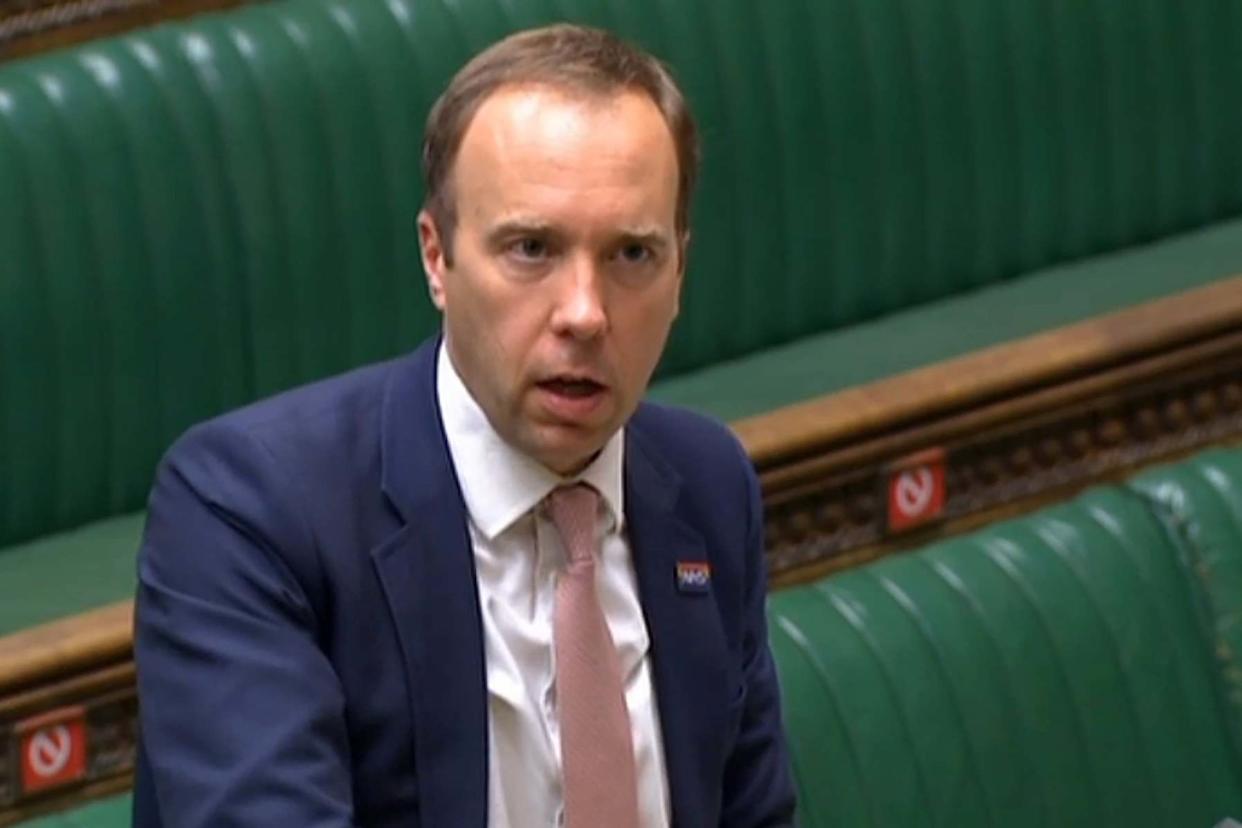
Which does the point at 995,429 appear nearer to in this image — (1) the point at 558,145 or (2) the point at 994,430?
(2) the point at 994,430

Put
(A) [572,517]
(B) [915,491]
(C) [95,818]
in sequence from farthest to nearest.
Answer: (B) [915,491], (C) [95,818], (A) [572,517]

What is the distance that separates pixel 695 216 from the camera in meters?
2.36

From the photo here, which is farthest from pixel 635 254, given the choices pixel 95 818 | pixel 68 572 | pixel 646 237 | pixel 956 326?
pixel 956 326

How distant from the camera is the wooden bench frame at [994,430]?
2096mm

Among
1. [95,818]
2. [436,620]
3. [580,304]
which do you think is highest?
[580,304]

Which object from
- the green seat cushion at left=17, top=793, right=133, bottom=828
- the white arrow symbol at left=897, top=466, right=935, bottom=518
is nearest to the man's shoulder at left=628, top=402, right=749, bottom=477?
the green seat cushion at left=17, top=793, right=133, bottom=828

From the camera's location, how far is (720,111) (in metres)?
2.37

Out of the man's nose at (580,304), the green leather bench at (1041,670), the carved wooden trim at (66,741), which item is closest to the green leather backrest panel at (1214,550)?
the green leather bench at (1041,670)

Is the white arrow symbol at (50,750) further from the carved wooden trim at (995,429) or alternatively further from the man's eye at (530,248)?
the man's eye at (530,248)

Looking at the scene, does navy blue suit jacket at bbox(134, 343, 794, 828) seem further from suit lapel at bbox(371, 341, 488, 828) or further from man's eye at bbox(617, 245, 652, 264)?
man's eye at bbox(617, 245, 652, 264)

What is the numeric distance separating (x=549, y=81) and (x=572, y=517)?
18 centimetres

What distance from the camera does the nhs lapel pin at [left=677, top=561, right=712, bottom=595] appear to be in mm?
1217

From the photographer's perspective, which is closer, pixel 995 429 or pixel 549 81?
pixel 549 81

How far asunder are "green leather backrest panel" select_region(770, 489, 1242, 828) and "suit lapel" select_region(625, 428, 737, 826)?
1.63 ft
